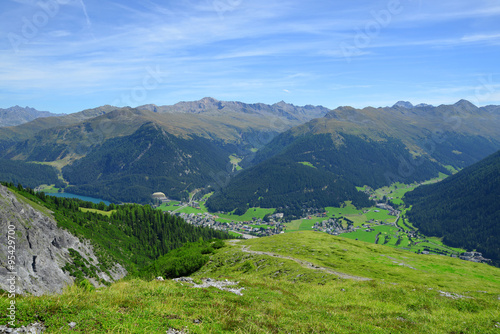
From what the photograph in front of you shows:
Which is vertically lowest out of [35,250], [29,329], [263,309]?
[35,250]

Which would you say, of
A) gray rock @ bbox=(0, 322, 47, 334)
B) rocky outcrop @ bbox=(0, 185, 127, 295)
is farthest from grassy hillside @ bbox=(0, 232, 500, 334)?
rocky outcrop @ bbox=(0, 185, 127, 295)

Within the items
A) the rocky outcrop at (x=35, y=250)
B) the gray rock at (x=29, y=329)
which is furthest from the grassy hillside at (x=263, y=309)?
the rocky outcrop at (x=35, y=250)

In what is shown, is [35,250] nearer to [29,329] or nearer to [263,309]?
[29,329]

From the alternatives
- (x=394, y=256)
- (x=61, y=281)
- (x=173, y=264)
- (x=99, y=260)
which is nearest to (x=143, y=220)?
(x=99, y=260)

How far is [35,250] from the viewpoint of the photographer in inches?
2766

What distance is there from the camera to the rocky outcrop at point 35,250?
193ft

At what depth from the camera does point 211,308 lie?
21.3m

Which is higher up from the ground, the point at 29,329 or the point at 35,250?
the point at 29,329

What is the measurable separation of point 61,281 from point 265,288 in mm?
67752

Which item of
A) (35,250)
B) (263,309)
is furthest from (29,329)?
(35,250)

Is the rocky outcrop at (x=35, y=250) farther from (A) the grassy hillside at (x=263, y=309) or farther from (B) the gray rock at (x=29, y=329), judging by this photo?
(B) the gray rock at (x=29, y=329)

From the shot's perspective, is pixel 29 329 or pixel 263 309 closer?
A: pixel 29 329

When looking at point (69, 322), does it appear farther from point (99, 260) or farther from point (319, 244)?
point (99, 260)

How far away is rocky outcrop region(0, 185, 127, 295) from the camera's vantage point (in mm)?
58963
